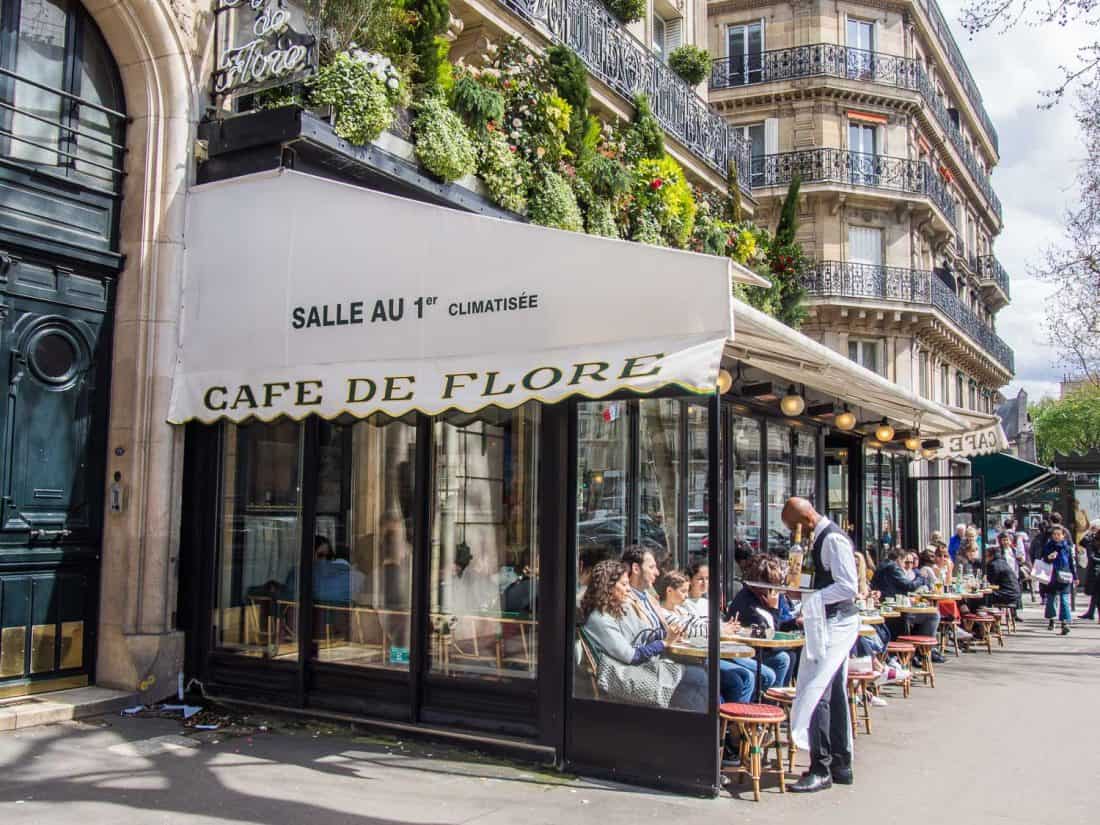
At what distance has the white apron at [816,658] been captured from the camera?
6.37m

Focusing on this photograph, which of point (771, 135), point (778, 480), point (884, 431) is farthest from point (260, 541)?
point (771, 135)

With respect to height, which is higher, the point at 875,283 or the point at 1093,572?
the point at 875,283

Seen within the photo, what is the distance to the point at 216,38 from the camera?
868 cm

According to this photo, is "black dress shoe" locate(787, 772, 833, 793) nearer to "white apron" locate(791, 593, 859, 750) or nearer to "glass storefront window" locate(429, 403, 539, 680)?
"white apron" locate(791, 593, 859, 750)

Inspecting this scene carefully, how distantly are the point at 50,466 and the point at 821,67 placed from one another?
2752 cm

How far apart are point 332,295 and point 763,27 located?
27.5 m

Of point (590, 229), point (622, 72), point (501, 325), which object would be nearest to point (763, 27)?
point (622, 72)

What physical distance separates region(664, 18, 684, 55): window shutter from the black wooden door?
11507 mm

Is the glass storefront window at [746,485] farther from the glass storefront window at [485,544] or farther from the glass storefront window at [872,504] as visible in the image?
the glass storefront window at [872,504]

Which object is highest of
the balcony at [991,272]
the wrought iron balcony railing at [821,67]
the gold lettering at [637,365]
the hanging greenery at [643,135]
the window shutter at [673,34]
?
the wrought iron balcony railing at [821,67]

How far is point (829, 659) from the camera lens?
252 inches

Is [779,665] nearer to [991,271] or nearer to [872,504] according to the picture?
[872,504]

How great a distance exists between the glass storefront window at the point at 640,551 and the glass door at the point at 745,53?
2676cm

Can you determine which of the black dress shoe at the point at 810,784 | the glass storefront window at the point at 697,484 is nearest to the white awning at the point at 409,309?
the glass storefront window at the point at 697,484
